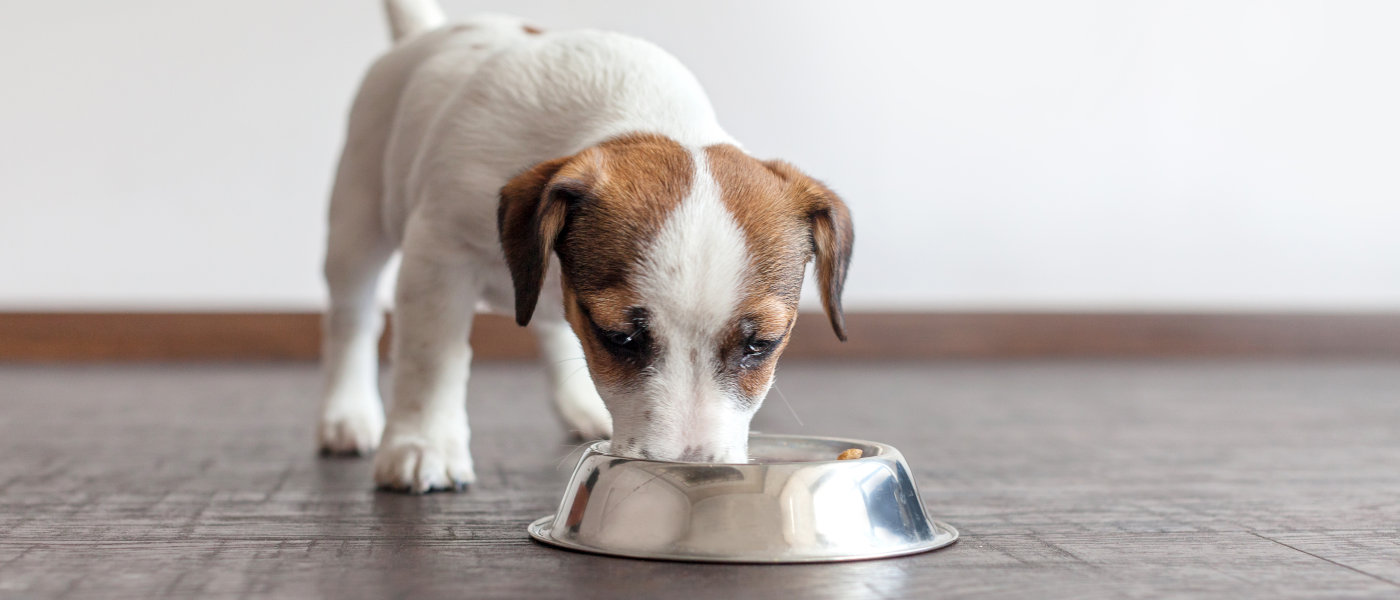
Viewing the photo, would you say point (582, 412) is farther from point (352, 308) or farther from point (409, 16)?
point (409, 16)

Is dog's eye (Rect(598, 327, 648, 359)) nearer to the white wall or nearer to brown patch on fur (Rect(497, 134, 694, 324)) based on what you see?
brown patch on fur (Rect(497, 134, 694, 324))

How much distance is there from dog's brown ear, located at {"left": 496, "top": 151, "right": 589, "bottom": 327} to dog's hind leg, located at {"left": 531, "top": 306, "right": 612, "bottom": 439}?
1.24 m

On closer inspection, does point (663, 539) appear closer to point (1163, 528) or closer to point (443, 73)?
point (1163, 528)

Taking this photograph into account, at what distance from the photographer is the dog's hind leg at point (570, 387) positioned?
11.8 ft

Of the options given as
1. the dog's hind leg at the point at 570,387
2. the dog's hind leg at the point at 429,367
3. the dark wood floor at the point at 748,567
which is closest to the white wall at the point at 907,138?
the dark wood floor at the point at 748,567

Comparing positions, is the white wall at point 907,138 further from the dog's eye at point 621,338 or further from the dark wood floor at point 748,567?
the dog's eye at point 621,338

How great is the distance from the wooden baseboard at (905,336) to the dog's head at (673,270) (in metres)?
4.60

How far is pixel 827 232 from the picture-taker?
93.4 inches

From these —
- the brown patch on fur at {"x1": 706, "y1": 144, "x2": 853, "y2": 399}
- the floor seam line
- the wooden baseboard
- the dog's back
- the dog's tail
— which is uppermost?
the dog's tail

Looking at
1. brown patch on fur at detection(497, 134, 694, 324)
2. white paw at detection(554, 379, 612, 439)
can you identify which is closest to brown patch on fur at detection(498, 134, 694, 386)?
A: brown patch on fur at detection(497, 134, 694, 324)

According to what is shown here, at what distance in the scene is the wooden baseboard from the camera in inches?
267

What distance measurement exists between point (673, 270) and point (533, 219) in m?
0.31

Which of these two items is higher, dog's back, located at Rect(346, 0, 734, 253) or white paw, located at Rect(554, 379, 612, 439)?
dog's back, located at Rect(346, 0, 734, 253)

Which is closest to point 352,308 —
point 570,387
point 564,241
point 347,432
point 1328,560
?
point 347,432
